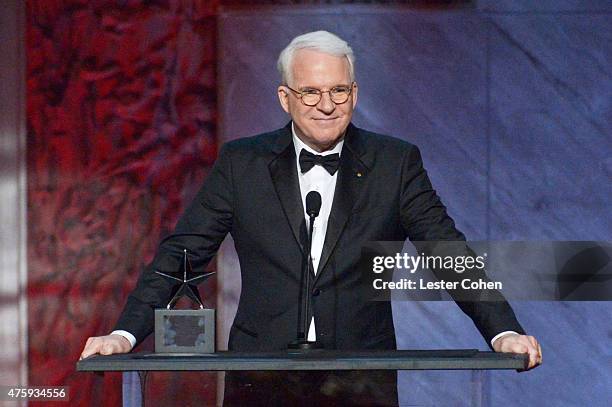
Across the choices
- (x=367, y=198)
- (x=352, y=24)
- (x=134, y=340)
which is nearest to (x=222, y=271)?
(x=352, y=24)

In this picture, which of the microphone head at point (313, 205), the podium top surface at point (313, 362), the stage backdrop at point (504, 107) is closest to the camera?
the podium top surface at point (313, 362)

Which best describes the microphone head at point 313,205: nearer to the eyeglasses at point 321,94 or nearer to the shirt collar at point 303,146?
the eyeglasses at point 321,94

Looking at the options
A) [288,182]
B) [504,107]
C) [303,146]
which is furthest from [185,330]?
[504,107]

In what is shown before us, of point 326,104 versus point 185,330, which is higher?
point 326,104

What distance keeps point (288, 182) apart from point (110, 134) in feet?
4.42

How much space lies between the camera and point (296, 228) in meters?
2.79

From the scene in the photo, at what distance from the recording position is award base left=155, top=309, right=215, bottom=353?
87.4 inches

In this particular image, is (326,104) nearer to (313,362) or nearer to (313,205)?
(313,205)

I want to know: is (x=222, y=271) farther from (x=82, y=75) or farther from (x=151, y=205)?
(x=82, y=75)

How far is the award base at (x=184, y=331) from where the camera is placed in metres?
2.22

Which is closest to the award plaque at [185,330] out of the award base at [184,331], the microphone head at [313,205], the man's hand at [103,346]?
the award base at [184,331]

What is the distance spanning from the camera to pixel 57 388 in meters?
4.13

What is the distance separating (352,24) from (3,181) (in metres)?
1.41

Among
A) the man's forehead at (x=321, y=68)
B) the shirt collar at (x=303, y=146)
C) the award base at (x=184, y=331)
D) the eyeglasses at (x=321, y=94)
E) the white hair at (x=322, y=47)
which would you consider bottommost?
the award base at (x=184, y=331)
